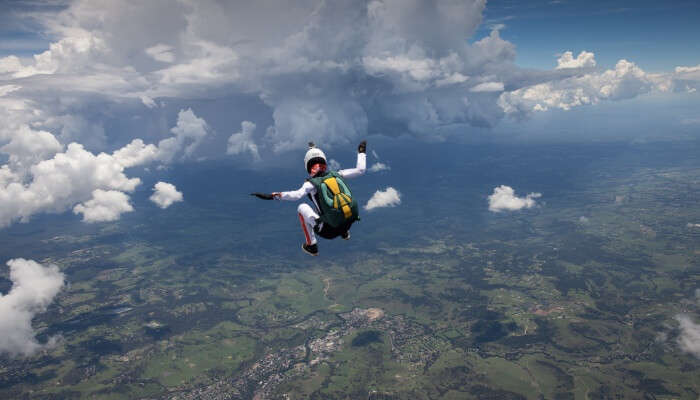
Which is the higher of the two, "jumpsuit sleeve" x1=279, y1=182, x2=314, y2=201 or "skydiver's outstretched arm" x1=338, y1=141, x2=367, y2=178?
"skydiver's outstretched arm" x1=338, y1=141, x2=367, y2=178

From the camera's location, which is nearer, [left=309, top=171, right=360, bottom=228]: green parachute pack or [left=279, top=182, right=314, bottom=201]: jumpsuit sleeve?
[left=279, top=182, right=314, bottom=201]: jumpsuit sleeve

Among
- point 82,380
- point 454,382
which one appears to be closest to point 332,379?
point 454,382

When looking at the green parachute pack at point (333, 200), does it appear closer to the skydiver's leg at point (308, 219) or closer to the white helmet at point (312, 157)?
the skydiver's leg at point (308, 219)

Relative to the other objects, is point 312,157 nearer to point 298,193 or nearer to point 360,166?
point 298,193

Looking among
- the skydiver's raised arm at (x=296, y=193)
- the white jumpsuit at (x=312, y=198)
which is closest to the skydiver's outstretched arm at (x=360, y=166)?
the white jumpsuit at (x=312, y=198)

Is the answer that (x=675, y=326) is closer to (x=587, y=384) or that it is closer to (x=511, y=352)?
(x=587, y=384)

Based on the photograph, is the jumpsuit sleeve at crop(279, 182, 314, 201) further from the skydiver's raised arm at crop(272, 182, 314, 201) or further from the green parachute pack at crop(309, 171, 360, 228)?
the green parachute pack at crop(309, 171, 360, 228)

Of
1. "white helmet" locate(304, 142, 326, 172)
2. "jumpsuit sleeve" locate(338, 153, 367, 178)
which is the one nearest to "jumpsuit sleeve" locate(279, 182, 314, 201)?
"white helmet" locate(304, 142, 326, 172)
